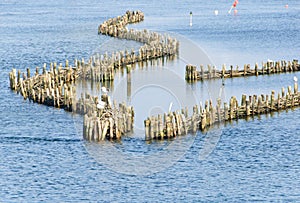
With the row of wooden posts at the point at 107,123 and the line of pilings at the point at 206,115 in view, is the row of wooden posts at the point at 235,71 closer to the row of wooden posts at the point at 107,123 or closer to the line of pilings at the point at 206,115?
the line of pilings at the point at 206,115

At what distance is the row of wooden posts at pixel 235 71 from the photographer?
87.5 m

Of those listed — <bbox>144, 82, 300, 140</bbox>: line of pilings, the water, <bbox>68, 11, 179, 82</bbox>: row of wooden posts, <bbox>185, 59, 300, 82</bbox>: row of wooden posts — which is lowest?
the water

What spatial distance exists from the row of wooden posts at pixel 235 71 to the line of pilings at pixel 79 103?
38.2 feet

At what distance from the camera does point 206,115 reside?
216ft

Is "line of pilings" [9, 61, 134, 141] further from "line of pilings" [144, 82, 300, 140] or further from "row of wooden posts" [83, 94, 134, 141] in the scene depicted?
"line of pilings" [144, 82, 300, 140]

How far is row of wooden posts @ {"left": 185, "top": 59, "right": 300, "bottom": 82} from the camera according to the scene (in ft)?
287

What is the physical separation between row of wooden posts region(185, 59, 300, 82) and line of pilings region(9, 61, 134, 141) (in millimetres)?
11642

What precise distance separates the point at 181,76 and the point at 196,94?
35.8 feet

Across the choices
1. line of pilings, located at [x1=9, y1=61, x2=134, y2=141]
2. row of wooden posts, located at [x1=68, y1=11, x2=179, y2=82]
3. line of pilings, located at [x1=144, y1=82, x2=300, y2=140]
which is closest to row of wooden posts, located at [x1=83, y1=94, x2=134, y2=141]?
line of pilings, located at [x1=9, y1=61, x2=134, y2=141]

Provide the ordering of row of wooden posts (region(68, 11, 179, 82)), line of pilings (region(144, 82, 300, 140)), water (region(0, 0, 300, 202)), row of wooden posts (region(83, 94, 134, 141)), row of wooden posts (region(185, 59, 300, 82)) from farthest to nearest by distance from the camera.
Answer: row of wooden posts (region(68, 11, 179, 82))
row of wooden posts (region(185, 59, 300, 82))
line of pilings (region(144, 82, 300, 140))
row of wooden posts (region(83, 94, 134, 141))
water (region(0, 0, 300, 202))

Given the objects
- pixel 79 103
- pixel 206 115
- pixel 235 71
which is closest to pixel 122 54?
pixel 235 71

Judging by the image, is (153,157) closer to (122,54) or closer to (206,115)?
(206,115)

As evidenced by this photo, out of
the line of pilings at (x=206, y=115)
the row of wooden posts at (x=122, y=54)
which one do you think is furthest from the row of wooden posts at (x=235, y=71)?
the line of pilings at (x=206, y=115)

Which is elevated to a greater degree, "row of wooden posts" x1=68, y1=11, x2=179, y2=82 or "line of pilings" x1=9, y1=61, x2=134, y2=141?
"row of wooden posts" x1=68, y1=11, x2=179, y2=82
